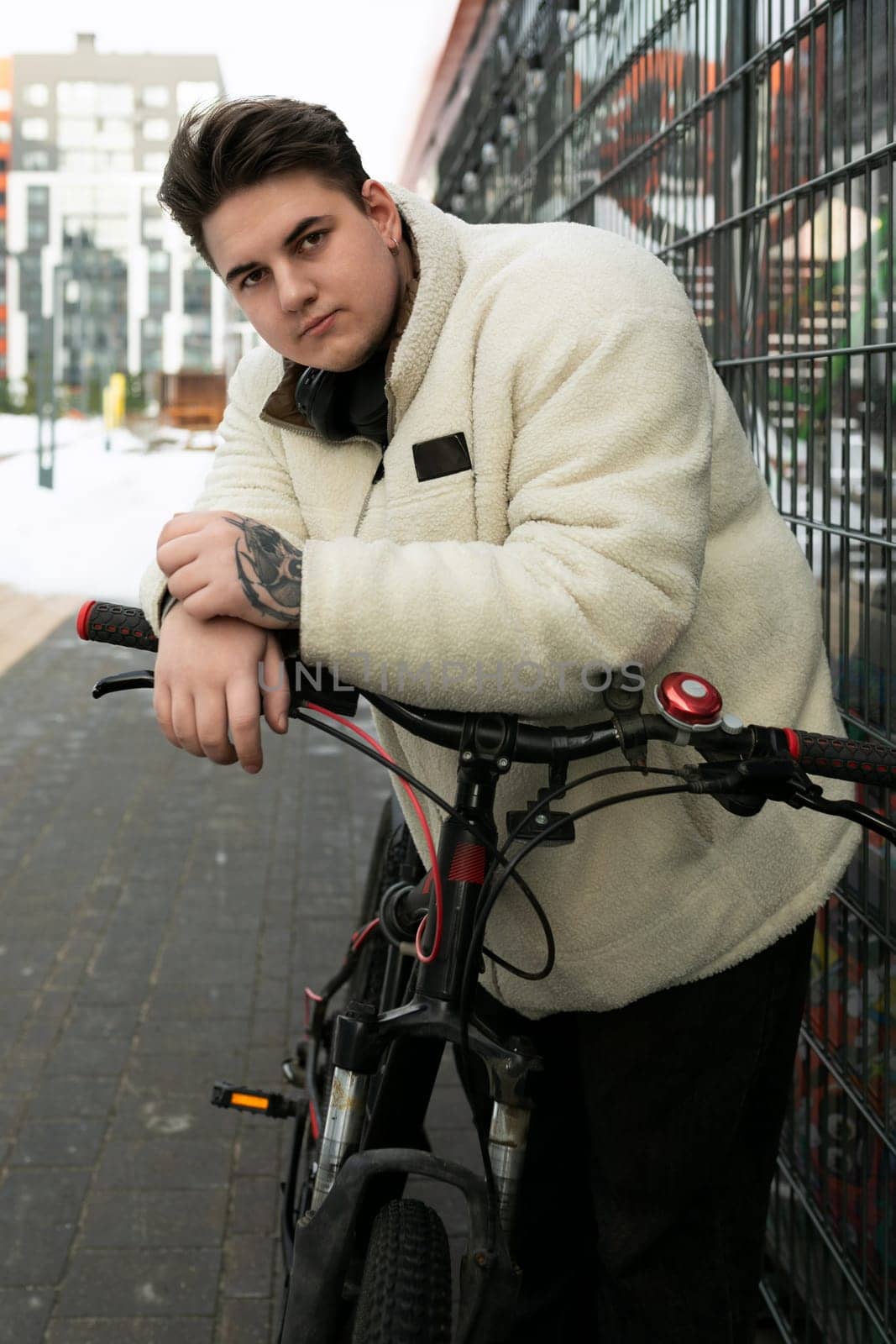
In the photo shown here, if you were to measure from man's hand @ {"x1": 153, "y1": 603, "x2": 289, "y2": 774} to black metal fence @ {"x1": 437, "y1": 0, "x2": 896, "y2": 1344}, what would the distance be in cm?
114

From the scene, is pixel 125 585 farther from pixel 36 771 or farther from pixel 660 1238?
pixel 660 1238

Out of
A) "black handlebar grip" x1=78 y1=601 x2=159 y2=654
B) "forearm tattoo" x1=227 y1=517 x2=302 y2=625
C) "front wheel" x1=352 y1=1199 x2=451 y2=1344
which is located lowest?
"front wheel" x1=352 y1=1199 x2=451 y2=1344

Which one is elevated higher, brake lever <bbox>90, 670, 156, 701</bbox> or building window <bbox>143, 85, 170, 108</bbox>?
building window <bbox>143, 85, 170, 108</bbox>

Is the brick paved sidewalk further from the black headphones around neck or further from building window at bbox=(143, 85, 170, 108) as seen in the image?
building window at bbox=(143, 85, 170, 108)

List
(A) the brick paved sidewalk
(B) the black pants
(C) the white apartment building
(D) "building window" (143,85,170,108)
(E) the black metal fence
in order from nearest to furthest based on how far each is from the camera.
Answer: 1. (B) the black pants
2. (E) the black metal fence
3. (A) the brick paved sidewalk
4. (C) the white apartment building
5. (D) "building window" (143,85,170,108)

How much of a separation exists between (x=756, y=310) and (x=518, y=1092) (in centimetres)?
175

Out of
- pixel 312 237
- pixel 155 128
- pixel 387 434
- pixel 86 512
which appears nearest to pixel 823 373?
pixel 387 434

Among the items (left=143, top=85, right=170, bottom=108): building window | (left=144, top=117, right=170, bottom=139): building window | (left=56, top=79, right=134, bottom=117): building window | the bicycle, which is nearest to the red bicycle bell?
the bicycle

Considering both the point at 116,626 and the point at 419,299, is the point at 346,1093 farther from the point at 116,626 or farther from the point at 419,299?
the point at 419,299

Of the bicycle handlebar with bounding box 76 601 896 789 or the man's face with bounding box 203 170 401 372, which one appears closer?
the bicycle handlebar with bounding box 76 601 896 789

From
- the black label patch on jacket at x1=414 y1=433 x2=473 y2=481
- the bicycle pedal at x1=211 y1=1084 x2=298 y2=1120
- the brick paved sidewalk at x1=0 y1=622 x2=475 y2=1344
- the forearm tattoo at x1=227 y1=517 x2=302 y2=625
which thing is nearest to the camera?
the forearm tattoo at x1=227 y1=517 x2=302 y2=625

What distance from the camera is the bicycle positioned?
1.55m

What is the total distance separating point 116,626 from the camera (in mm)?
1768

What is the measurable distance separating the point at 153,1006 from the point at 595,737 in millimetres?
3223
